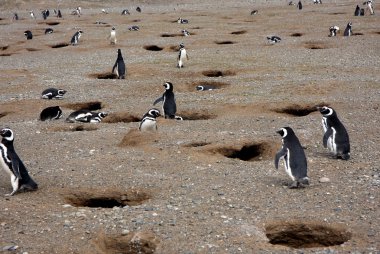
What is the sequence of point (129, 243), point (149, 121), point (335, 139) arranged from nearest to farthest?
point (129, 243) → point (335, 139) → point (149, 121)

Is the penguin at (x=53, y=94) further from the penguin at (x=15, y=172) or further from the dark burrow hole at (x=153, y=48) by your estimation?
the dark burrow hole at (x=153, y=48)

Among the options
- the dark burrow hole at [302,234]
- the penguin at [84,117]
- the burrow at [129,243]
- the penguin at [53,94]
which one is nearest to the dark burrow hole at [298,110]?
the penguin at [84,117]

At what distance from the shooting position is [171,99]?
10523mm

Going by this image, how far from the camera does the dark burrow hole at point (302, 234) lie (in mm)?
5523

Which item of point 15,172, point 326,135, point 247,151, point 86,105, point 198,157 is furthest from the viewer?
point 86,105

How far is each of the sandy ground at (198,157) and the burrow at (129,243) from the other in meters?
0.01

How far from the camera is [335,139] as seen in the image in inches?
298

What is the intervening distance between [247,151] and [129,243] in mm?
3647

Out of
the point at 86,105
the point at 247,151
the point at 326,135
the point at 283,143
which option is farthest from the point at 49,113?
the point at 326,135

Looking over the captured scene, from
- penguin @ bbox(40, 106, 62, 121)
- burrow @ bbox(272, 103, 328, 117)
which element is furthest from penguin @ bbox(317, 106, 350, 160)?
penguin @ bbox(40, 106, 62, 121)

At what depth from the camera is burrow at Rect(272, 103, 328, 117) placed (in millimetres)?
10719

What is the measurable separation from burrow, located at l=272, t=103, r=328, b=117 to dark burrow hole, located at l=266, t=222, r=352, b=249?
5263 millimetres

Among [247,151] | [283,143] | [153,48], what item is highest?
[283,143]

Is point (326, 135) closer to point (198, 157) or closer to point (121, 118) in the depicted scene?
point (198, 157)
